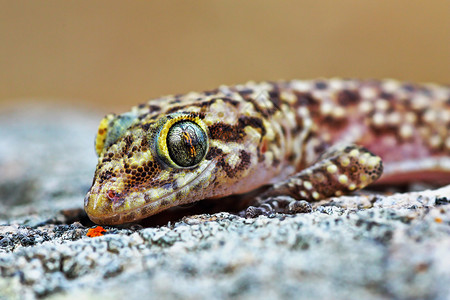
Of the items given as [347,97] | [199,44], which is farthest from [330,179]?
[199,44]

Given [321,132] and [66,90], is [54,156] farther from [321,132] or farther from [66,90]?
[66,90]

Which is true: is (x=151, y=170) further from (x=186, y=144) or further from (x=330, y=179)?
(x=330, y=179)

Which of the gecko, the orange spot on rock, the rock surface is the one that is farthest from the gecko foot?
the orange spot on rock

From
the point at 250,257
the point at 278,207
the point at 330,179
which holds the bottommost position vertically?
the point at 250,257

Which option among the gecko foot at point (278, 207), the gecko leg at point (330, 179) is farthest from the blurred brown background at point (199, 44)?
the gecko foot at point (278, 207)

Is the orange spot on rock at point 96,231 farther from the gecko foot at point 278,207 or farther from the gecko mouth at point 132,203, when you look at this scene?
the gecko foot at point 278,207

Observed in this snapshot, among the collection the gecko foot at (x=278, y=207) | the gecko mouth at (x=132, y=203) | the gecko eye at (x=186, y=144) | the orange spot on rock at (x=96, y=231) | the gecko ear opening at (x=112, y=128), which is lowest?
the gecko foot at (x=278, y=207)
